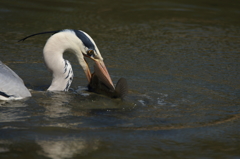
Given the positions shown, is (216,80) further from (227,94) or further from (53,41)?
(53,41)

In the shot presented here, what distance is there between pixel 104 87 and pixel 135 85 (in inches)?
23.4

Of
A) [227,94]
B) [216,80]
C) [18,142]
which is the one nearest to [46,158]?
[18,142]

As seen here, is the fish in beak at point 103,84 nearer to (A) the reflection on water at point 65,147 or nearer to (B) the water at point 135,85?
(B) the water at point 135,85

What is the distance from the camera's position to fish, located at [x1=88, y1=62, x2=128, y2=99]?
4355 mm

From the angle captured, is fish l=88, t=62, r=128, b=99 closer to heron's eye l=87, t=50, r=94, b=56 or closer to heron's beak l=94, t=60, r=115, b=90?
heron's beak l=94, t=60, r=115, b=90

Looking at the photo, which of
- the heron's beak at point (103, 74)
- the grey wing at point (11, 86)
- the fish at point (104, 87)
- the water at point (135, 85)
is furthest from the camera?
the heron's beak at point (103, 74)

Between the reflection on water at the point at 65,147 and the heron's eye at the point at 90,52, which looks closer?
the reflection on water at the point at 65,147

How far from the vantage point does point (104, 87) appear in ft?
15.4

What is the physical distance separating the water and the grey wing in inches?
7.6

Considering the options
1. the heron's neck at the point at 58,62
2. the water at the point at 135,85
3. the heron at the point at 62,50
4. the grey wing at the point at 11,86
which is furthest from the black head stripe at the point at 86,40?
the grey wing at the point at 11,86

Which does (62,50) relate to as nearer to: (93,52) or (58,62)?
(58,62)

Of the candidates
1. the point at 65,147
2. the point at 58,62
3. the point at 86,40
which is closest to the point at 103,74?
the point at 86,40

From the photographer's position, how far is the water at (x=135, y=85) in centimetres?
334

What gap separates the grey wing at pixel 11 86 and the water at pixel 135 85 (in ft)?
0.63
